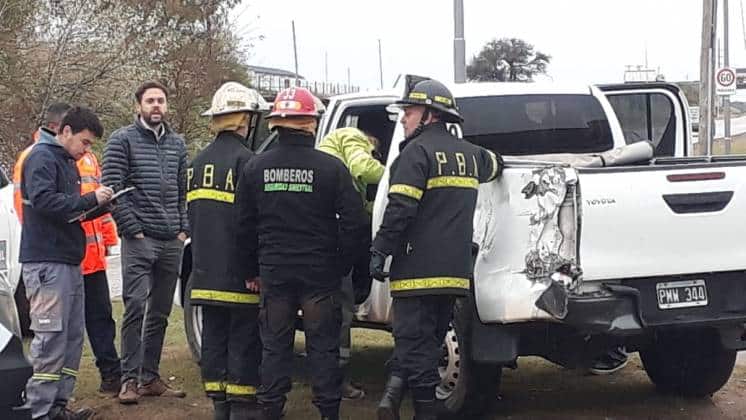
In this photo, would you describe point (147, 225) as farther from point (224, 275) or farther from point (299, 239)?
point (299, 239)

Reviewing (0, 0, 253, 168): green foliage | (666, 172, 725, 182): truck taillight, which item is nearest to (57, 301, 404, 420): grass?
(666, 172, 725, 182): truck taillight

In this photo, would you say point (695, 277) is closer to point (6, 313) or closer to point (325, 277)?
point (325, 277)

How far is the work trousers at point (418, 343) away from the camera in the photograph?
5.72m

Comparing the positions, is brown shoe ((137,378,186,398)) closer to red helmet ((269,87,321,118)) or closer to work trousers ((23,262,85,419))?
work trousers ((23,262,85,419))

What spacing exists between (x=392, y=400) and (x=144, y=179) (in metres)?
2.29

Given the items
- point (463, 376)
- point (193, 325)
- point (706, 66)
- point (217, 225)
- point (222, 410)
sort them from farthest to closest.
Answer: point (706, 66) < point (193, 325) < point (222, 410) < point (217, 225) < point (463, 376)

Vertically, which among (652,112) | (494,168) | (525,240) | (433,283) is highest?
(652,112)

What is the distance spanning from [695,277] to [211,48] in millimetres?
20631

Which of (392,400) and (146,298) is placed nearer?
(392,400)

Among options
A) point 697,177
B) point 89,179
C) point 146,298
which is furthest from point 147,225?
point 697,177

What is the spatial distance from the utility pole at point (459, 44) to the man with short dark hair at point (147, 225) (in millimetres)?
8436

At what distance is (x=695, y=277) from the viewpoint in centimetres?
567

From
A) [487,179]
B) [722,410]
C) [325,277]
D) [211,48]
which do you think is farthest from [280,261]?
[211,48]

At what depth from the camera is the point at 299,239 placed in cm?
576
